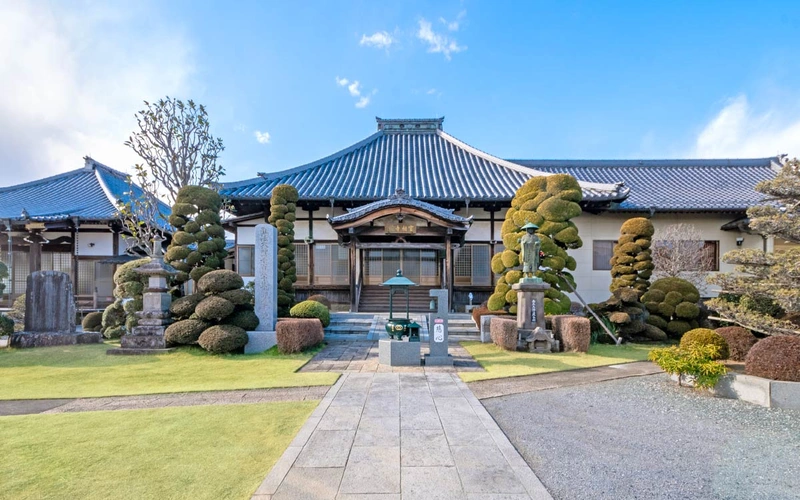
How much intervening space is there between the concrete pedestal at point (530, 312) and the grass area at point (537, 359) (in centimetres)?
46

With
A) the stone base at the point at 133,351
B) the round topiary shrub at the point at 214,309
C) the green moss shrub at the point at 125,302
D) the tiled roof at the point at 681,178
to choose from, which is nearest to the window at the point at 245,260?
the green moss shrub at the point at 125,302

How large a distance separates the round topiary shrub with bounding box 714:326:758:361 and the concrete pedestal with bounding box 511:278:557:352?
339cm

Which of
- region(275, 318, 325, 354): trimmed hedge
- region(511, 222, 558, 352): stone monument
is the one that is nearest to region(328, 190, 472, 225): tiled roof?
region(511, 222, 558, 352): stone monument

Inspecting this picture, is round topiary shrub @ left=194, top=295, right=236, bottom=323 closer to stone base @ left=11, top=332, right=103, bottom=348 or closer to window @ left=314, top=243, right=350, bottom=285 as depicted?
stone base @ left=11, top=332, right=103, bottom=348

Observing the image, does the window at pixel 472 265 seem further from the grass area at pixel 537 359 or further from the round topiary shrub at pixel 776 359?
the round topiary shrub at pixel 776 359

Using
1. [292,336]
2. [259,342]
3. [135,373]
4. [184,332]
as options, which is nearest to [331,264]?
[259,342]

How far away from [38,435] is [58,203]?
61.9 feet

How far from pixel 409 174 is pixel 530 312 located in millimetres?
10511

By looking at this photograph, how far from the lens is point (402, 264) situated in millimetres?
16906

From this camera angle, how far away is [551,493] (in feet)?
9.78

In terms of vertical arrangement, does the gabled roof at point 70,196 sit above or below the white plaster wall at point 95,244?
above

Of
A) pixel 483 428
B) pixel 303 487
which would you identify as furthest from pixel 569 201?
pixel 303 487

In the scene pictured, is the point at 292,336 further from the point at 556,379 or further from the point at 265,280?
the point at 556,379

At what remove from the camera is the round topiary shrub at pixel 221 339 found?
882cm
